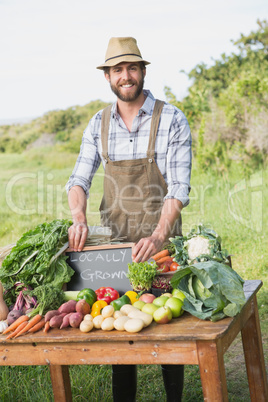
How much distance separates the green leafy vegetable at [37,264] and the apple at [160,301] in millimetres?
651

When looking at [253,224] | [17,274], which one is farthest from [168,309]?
[253,224]

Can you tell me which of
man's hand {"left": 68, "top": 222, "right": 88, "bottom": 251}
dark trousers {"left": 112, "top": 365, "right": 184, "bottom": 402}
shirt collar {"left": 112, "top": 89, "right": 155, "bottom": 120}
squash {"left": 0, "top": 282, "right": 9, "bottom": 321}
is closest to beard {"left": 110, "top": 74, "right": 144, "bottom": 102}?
shirt collar {"left": 112, "top": 89, "right": 155, "bottom": 120}

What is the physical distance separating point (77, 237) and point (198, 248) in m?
0.78

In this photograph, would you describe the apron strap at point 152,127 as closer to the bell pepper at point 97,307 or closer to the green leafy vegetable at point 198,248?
the green leafy vegetable at point 198,248

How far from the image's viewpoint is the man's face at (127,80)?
365 centimetres

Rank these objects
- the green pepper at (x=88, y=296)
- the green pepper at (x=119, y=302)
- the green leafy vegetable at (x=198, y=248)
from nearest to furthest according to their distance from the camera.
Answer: the green pepper at (x=119, y=302), the green pepper at (x=88, y=296), the green leafy vegetable at (x=198, y=248)

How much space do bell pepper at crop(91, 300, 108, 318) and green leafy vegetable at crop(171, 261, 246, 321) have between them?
419mm

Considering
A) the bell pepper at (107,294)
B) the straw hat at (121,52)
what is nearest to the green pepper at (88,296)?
the bell pepper at (107,294)

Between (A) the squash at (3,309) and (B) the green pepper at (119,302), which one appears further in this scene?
(A) the squash at (3,309)

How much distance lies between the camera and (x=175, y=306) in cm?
266

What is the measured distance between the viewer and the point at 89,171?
4.01m

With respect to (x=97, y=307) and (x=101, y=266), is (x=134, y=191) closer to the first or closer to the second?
(x=101, y=266)

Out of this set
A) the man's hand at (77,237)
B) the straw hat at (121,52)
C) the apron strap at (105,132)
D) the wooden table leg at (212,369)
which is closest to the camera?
the wooden table leg at (212,369)

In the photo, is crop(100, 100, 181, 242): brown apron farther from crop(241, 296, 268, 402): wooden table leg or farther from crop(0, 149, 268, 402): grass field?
crop(241, 296, 268, 402): wooden table leg
